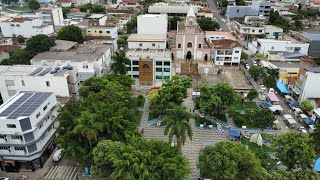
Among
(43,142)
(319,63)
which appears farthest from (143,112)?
(319,63)

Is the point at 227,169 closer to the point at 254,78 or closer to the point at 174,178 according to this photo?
the point at 174,178

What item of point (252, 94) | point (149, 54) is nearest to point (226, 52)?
point (149, 54)

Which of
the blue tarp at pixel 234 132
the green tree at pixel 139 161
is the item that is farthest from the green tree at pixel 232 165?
the blue tarp at pixel 234 132

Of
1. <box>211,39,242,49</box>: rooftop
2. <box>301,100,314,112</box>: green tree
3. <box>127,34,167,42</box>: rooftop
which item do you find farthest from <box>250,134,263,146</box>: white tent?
<box>127,34,167,42</box>: rooftop

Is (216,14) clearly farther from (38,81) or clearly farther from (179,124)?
(179,124)

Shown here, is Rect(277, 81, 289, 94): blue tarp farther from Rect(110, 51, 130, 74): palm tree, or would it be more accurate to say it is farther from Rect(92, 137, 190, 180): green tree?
Rect(92, 137, 190, 180): green tree

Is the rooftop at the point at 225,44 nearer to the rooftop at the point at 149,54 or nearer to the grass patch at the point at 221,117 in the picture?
the rooftop at the point at 149,54
